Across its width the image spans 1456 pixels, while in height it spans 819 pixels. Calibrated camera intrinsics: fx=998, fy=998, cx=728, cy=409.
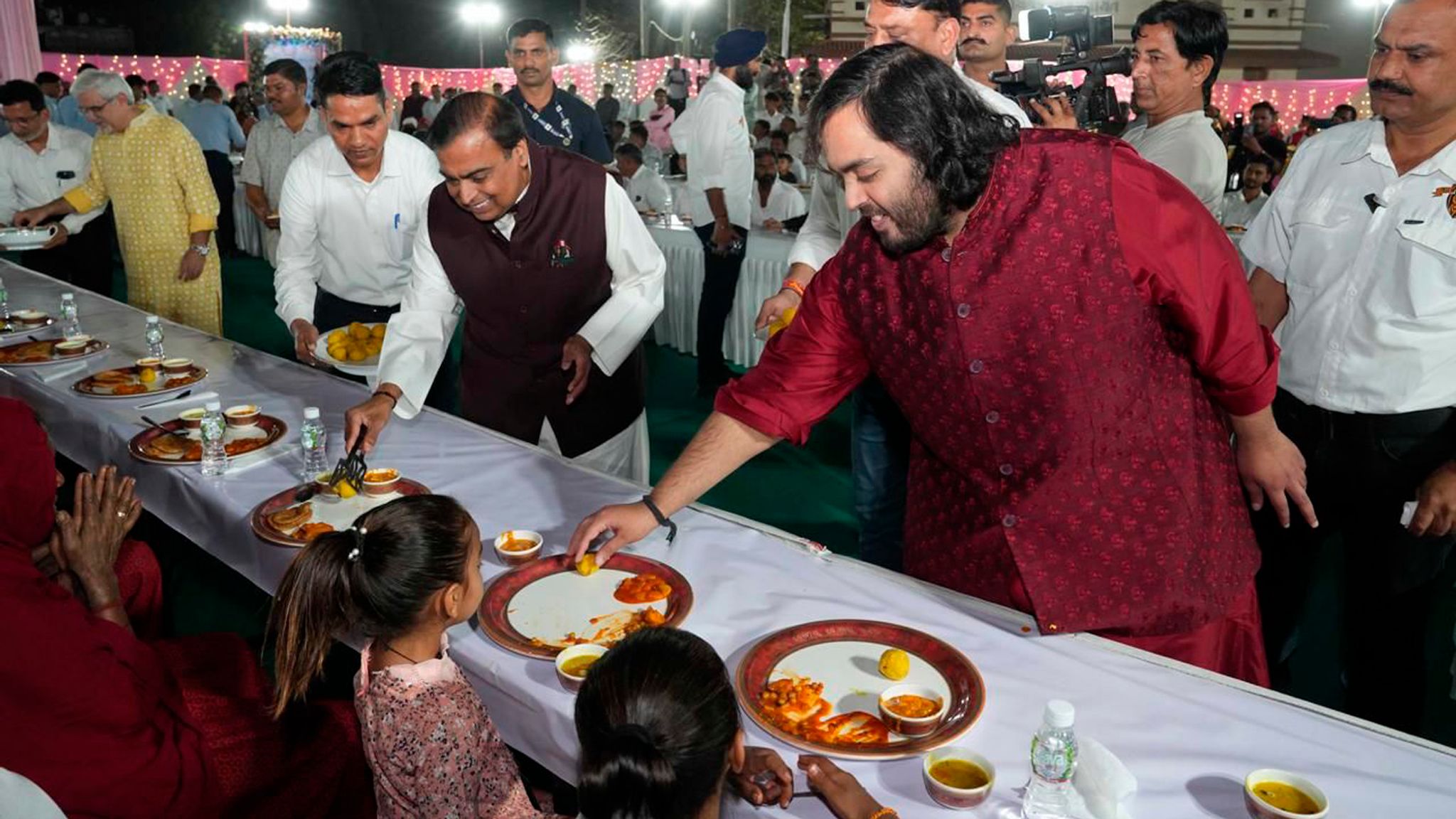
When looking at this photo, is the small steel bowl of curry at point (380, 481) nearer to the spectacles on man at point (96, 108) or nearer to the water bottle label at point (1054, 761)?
the water bottle label at point (1054, 761)

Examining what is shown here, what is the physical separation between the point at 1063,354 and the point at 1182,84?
184cm

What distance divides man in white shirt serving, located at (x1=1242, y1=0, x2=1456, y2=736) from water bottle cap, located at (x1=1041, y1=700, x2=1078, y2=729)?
1.17 m

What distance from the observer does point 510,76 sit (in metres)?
21.9

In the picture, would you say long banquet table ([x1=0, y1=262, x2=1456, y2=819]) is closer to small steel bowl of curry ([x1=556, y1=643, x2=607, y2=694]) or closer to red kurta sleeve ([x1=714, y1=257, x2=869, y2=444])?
small steel bowl of curry ([x1=556, y1=643, x2=607, y2=694])

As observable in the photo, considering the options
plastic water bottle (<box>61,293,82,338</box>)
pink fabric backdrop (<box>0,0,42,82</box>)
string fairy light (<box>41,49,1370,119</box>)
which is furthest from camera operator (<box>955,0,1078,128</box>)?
string fairy light (<box>41,49,1370,119</box>)

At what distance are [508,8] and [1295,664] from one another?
1066 inches

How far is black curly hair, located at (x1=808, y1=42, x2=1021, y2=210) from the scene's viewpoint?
4.19ft

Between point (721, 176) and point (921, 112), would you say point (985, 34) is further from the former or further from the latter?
point (721, 176)

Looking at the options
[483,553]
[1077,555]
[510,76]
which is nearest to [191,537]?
[483,553]

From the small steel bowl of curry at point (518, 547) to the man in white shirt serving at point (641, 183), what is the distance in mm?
5330

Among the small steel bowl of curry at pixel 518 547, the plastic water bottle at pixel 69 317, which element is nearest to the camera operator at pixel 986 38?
the small steel bowl of curry at pixel 518 547

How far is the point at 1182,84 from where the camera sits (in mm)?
2818

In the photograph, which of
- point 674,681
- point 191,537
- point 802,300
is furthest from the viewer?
point 191,537

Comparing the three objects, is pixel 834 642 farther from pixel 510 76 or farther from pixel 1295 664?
pixel 510 76
